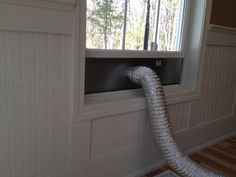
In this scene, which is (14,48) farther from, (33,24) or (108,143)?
(108,143)

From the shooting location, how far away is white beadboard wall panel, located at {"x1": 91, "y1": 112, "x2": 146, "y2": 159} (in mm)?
1676

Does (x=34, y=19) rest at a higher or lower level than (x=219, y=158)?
higher

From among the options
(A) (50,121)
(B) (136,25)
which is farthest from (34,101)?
(B) (136,25)

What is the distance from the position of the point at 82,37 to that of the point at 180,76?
1262 millimetres

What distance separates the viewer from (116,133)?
1.78 metres

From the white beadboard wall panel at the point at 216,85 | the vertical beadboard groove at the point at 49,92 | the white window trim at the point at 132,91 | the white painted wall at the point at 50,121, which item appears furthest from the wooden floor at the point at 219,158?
the vertical beadboard groove at the point at 49,92

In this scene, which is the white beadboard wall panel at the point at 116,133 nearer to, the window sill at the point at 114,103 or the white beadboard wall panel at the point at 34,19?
the window sill at the point at 114,103

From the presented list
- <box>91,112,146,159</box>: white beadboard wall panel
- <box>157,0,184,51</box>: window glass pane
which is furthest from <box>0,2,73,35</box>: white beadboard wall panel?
<box>157,0,184,51</box>: window glass pane

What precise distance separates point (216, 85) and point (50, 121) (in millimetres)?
1845

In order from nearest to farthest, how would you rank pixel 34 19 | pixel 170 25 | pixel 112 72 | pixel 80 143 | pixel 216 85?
pixel 34 19
pixel 80 143
pixel 112 72
pixel 170 25
pixel 216 85

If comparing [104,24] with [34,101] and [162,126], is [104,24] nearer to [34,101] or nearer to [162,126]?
[34,101]

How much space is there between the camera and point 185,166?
5.73 ft

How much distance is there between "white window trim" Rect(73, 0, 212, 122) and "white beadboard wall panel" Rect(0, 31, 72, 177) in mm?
70

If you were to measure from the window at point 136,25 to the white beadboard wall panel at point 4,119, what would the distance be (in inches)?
23.6
